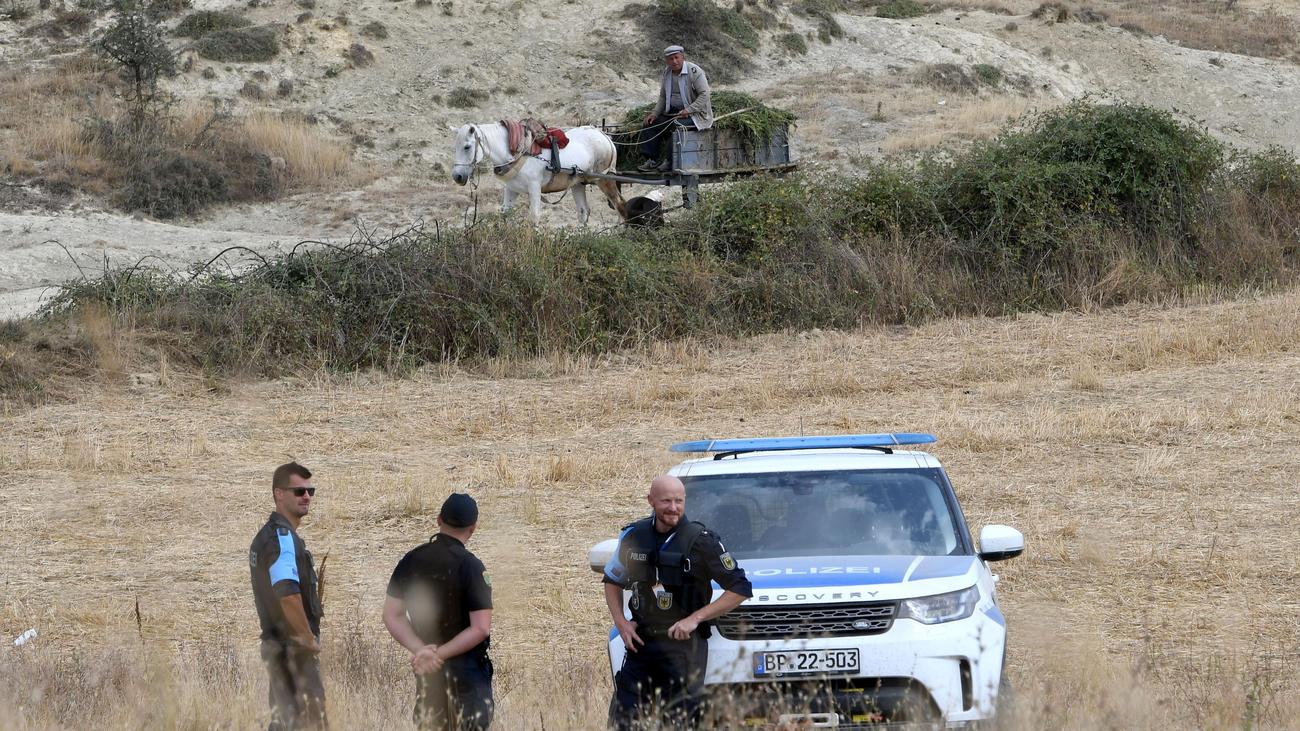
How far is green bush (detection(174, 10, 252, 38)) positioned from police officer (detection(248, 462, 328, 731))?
34.7 m

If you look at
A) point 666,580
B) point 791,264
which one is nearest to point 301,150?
point 791,264

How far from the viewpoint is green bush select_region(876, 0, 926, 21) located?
180 feet

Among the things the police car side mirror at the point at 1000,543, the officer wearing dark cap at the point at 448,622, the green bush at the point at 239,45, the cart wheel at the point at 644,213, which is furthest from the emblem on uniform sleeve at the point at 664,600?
the green bush at the point at 239,45

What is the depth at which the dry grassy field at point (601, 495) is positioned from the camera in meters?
7.35

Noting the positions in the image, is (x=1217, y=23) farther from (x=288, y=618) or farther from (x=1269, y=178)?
(x=288, y=618)

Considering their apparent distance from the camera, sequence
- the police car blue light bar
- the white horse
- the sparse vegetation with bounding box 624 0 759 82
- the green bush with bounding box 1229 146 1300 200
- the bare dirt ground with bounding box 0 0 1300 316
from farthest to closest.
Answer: the sparse vegetation with bounding box 624 0 759 82
the bare dirt ground with bounding box 0 0 1300 316
the green bush with bounding box 1229 146 1300 200
the white horse
the police car blue light bar

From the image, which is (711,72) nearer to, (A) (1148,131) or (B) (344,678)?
(A) (1148,131)

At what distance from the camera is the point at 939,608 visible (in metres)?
6.34

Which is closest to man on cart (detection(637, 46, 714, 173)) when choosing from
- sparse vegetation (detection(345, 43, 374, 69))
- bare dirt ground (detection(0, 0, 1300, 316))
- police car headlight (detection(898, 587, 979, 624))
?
bare dirt ground (detection(0, 0, 1300, 316))

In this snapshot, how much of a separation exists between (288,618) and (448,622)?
633 mm

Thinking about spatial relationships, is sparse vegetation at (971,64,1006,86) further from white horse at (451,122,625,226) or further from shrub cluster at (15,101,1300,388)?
white horse at (451,122,625,226)

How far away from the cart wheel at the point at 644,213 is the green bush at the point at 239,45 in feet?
62.3

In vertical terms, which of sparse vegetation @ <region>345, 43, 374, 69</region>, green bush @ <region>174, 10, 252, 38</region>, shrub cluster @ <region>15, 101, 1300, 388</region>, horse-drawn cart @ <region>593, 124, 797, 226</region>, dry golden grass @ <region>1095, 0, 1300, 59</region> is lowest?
dry golden grass @ <region>1095, 0, 1300, 59</region>

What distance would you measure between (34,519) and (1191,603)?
885 centimetres
